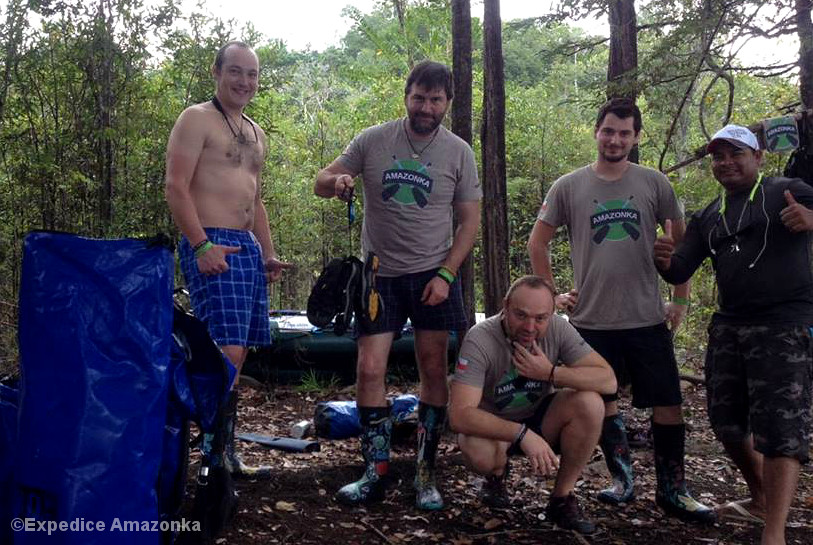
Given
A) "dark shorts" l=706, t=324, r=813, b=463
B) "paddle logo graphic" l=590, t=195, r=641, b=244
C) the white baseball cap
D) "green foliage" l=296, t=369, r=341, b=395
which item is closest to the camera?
"dark shorts" l=706, t=324, r=813, b=463

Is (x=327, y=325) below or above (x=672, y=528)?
above

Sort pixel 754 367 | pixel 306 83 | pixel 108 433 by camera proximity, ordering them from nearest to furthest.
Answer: pixel 108 433 → pixel 754 367 → pixel 306 83

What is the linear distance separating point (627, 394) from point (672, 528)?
2983 mm

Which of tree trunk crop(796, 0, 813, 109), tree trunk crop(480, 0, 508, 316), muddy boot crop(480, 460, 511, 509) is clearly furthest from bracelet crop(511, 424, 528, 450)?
tree trunk crop(796, 0, 813, 109)

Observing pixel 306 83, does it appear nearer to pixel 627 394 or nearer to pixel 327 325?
pixel 627 394

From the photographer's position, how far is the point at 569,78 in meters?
27.0

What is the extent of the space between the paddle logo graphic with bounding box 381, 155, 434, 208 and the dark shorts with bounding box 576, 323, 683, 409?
1.01 m

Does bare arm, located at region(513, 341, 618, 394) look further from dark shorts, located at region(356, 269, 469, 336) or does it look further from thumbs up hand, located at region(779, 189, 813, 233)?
thumbs up hand, located at region(779, 189, 813, 233)

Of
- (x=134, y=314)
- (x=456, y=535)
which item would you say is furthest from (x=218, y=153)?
(x=456, y=535)

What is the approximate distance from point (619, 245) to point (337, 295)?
1.33m

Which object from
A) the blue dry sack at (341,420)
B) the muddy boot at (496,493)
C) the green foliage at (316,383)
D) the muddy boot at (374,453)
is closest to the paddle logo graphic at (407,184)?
the muddy boot at (374,453)

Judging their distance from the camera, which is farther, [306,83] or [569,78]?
[569,78]

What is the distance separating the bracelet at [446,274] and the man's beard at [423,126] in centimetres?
64

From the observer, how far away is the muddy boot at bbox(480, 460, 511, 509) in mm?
3643
